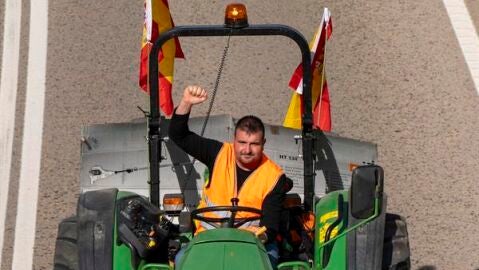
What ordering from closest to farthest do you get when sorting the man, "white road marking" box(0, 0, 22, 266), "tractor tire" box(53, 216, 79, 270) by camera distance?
the man
"tractor tire" box(53, 216, 79, 270)
"white road marking" box(0, 0, 22, 266)

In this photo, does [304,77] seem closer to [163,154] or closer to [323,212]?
[323,212]

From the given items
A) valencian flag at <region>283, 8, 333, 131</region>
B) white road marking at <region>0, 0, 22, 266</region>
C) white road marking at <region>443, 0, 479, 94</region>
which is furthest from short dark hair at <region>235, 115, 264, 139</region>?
white road marking at <region>443, 0, 479, 94</region>

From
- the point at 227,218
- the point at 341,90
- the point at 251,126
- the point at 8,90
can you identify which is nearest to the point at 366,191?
the point at 227,218

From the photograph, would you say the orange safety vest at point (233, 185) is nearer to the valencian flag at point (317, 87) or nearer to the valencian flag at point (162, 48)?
the valencian flag at point (162, 48)

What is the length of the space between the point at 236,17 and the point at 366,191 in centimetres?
193

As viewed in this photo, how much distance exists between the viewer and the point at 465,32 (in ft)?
47.3

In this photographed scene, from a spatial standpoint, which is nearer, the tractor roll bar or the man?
the man

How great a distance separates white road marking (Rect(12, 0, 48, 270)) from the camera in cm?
1082

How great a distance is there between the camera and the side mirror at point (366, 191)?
7.03 m

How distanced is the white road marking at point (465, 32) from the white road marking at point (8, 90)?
5787 mm

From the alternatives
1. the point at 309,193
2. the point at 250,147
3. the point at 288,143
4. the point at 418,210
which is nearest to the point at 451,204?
the point at 418,210

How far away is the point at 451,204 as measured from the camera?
11.6 metres

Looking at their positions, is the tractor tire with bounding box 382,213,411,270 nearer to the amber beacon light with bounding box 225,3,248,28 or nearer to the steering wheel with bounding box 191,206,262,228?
the steering wheel with bounding box 191,206,262,228

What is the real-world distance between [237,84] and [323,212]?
16.9ft
